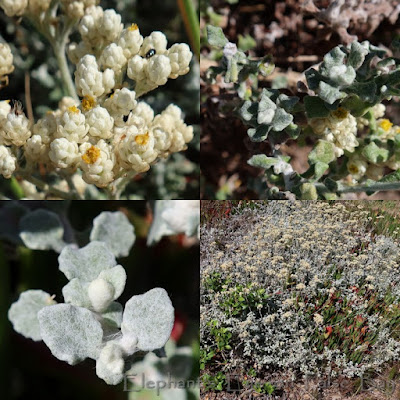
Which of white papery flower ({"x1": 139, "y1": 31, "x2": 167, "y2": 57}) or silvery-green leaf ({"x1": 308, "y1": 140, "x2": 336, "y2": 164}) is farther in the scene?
silvery-green leaf ({"x1": 308, "y1": 140, "x2": 336, "y2": 164})

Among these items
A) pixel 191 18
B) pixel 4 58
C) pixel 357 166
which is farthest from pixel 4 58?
pixel 357 166

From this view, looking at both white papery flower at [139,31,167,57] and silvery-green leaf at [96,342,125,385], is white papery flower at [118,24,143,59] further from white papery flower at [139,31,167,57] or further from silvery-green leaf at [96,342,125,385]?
silvery-green leaf at [96,342,125,385]

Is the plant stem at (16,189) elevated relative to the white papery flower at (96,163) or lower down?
lower down

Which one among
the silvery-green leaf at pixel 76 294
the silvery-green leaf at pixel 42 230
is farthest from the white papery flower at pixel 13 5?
the silvery-green leaf at pixel 76 294

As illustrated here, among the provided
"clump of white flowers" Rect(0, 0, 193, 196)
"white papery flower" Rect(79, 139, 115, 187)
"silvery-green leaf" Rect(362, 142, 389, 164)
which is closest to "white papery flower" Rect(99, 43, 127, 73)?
"clump of white flowers" Rect(0, 0, 193, 196)

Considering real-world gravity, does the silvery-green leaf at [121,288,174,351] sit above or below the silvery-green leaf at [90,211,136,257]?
above

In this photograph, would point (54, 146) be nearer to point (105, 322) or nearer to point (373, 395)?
point (105, 322)

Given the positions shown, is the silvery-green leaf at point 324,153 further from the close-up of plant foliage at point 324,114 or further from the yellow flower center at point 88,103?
the yellow flower center at point 88,103
